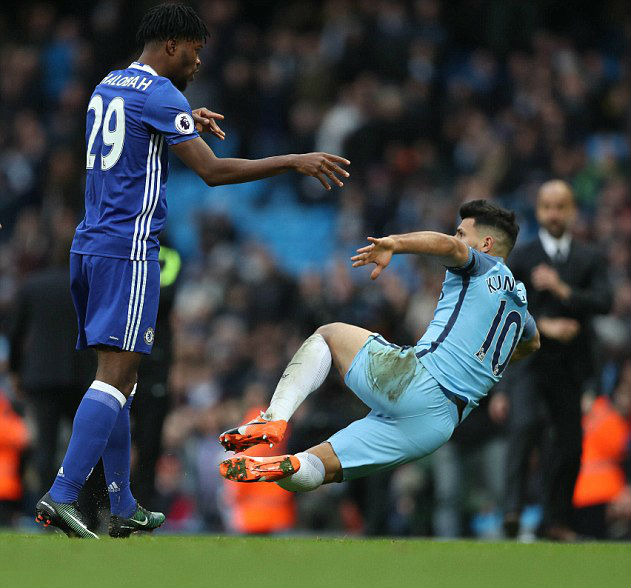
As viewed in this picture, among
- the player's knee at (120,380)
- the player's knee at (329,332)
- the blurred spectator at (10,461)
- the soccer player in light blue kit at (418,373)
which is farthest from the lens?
the blurred spectator at (10,461)

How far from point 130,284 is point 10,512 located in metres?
5.96

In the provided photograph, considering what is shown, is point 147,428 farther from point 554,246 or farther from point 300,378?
point 554,246

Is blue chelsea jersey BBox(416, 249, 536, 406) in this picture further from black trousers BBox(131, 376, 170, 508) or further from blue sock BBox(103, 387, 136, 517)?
black trousers BBox(131, 376, 170, 508)

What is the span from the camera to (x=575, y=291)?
8852 mm

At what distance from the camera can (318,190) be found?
54.2ft

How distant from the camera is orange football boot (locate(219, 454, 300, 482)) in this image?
20.0 feet

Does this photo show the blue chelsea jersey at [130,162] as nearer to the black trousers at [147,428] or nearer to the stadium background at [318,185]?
the black trousers at [147,428]

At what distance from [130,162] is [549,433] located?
12.9 ft

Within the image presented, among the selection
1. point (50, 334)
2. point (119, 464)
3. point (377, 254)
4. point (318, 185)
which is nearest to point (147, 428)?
point (50, 334)

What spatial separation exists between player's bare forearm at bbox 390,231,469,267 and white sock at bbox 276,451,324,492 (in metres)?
1.06

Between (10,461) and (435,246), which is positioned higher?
(435,246)

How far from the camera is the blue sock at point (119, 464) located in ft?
21.8

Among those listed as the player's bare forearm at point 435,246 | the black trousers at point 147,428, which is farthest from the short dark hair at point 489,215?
the black trousers at point 147,428

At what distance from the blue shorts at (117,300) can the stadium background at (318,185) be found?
533cm
